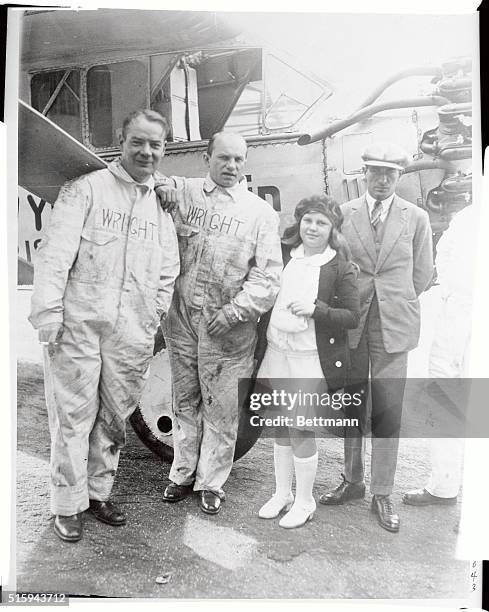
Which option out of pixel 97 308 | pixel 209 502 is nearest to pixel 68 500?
pixel 209 502

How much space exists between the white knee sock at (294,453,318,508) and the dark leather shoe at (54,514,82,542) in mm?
1035

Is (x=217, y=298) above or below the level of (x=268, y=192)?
below

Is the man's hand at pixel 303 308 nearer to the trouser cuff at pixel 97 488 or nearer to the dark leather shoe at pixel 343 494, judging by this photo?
the dark leather shoe at pixel 343 494

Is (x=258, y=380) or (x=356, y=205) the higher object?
(x=356, y=205)

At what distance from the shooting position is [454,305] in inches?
119

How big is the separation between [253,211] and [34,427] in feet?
4.84

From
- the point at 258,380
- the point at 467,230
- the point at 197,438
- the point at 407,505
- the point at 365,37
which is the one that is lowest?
the point at 407,505

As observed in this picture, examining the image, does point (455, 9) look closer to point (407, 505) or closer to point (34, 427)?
point (407, 505)

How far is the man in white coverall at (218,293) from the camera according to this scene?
9.79 feet

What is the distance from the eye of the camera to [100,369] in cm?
296

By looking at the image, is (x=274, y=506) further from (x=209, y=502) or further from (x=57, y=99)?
(x=57, y=99)

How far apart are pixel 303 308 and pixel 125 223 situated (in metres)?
0.93

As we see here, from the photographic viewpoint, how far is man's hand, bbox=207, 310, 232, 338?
2.98 metres

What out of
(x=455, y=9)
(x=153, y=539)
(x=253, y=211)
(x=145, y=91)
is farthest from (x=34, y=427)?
(x=455, y=9)
